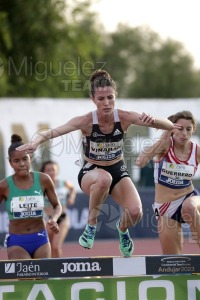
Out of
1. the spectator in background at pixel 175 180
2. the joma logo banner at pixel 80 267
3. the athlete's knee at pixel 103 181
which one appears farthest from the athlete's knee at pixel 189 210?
the joma logo banner at pixel 80 267

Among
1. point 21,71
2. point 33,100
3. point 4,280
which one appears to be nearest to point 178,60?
point 21,71

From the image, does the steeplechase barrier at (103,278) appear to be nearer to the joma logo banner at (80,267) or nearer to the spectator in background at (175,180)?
the joma logo banner at (80,267)

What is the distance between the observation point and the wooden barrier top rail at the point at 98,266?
26.6 feet

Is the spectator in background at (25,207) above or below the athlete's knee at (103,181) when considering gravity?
below

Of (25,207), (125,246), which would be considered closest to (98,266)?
(125,246)

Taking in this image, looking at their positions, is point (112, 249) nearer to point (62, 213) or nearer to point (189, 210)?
point (62, 213)

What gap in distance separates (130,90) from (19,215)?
150ft

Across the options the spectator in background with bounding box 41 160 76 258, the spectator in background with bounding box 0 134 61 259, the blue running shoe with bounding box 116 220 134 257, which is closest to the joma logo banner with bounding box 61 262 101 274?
the blue running shoe with bounding box 116 220 134 257

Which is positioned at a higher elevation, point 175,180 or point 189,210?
point 175,180

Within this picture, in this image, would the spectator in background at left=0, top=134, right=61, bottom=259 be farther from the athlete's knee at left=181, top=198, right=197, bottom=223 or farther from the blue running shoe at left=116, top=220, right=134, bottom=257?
the athlete's knee at left=181, top=198, right=197, bottom=223

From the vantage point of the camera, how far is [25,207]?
8.70m

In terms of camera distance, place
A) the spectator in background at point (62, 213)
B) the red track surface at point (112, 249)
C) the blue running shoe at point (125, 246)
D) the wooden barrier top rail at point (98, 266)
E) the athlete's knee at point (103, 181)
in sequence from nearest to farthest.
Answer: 1. the wooden barrier top rail at point (98, 266)
2. the athlete's knee at point (103, 181)
3. the blue running shoe at point (125, 246)
4. the spectator in background at point (62, 213)
5. the red track surface at point (112, 249)

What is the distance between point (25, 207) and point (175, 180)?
4.80 feet

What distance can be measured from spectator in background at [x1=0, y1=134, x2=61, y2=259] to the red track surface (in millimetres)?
6166
